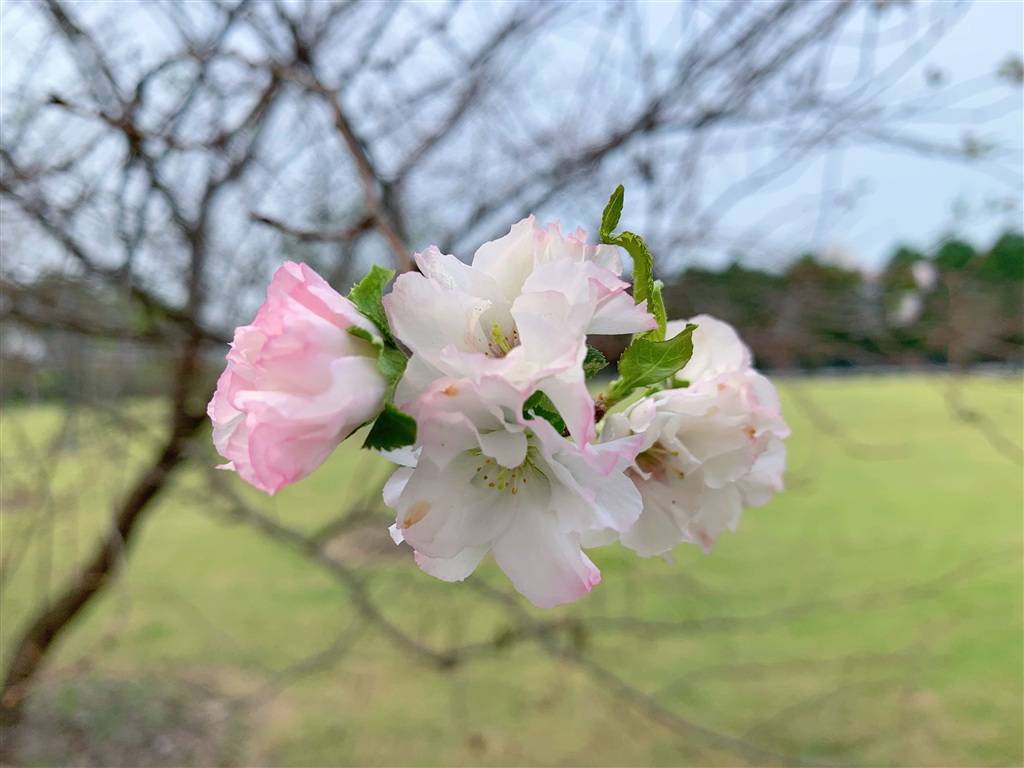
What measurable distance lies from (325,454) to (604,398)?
5.8 inches

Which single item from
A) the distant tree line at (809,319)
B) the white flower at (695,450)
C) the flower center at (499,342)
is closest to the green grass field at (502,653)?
the distant tree line at (809,319)

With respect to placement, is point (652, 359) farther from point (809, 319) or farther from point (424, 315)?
point (809, 319)

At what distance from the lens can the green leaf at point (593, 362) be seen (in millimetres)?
346

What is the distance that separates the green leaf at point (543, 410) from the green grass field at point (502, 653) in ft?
4.77

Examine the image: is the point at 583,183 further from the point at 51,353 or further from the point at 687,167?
the point at 51,353

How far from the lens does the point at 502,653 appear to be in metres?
2.43

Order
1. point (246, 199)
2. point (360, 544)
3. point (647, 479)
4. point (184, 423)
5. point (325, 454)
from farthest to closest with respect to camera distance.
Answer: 1. point (360, 544)
2. point (184, 423)
3. point (246, 199)
4. point (647, 479)
5. point (325, 454)

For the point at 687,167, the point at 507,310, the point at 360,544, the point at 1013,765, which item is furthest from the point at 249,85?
the point at 1013,765

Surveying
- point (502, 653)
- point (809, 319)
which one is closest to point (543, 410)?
point (809, 319)

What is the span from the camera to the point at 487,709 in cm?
300

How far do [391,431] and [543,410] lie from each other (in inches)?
2.5

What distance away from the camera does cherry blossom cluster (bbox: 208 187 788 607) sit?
0.30 metres

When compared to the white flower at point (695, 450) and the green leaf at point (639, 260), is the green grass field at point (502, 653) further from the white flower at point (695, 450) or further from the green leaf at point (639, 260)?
the green leaf at point (639, 260)

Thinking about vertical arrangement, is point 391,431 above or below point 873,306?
above
